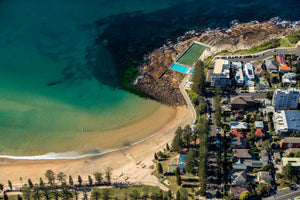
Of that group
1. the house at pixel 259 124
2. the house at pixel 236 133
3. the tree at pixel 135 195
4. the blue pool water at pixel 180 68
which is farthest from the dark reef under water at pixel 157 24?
the tree at pixel 135 195

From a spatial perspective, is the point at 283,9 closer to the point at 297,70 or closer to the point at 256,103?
the point at 297,70

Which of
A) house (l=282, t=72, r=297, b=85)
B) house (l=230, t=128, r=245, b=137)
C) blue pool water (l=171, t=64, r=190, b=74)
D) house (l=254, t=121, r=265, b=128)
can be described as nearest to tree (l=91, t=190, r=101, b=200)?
house (l=230, t=128, r=245, b=137)

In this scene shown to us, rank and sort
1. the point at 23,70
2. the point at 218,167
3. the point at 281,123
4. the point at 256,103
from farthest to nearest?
the point at 23,70
the point at 256,103
the point at 281,123
the point at 218,167

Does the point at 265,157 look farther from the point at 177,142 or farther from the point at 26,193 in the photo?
the point at 26,193

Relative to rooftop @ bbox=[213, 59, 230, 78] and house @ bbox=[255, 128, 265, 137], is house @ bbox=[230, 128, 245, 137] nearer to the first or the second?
house @ bbox=[255, 128, 265, 137]

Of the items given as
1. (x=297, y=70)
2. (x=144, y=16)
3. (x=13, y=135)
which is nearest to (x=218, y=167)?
(x=297, y=70)
